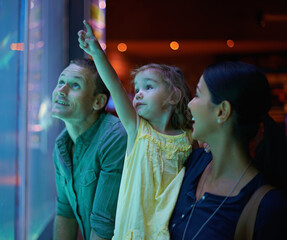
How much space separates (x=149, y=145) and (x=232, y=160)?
0.28m

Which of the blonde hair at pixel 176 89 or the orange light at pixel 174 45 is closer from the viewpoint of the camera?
the blonde hair at pixel 176 89

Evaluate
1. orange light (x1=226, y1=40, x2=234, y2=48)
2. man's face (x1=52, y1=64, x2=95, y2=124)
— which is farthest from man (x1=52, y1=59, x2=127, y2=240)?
orange light (x1=226, y1=40, x2=234, y2=48)

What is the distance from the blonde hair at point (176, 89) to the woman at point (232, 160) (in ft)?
0.77

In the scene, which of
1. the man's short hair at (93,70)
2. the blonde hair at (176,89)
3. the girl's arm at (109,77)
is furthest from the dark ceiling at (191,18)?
the girl's arm at (109,77)

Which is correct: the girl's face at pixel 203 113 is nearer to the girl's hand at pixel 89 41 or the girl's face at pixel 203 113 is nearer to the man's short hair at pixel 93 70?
the girl's hand at pixel 89 41

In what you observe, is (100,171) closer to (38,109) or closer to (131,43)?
(38,109)

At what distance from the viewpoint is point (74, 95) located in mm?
1438

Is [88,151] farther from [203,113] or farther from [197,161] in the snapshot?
[203,113]

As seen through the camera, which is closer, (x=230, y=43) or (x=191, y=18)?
(x=191, y=18)

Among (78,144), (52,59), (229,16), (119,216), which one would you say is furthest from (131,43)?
(119,216)

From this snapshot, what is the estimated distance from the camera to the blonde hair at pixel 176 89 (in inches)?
51.8

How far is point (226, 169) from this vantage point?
108cm

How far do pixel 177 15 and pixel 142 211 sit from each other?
10.6 ft

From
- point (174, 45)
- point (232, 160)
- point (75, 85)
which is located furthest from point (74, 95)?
point (174, 45)
